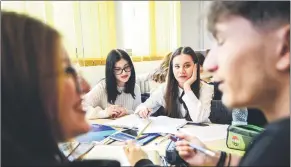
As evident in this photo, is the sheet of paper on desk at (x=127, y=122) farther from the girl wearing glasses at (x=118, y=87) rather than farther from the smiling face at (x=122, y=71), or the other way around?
the smiling face at (x=122, y=71)

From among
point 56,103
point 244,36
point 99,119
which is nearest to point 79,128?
point 56,103

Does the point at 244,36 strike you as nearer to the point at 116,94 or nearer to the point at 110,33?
the point at 110,33

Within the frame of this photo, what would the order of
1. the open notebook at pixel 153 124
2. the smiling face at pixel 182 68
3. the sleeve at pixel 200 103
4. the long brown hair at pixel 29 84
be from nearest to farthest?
the long brown hair at pixel 29 84 < the open notebook at pixel 153 124 < the sleeve at pixel 200 103 < the smiling face at pixel 182 68

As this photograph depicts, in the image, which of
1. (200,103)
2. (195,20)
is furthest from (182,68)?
(195,20)

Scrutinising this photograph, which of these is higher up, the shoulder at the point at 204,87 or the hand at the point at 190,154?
the shoulder at the point at 204,87

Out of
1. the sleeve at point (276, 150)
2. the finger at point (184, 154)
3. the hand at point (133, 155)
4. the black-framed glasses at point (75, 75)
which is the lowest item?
the finger at point (184, 154)

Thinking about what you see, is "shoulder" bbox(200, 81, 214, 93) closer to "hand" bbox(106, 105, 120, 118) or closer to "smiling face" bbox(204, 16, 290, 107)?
"hand" bbox(106, 105, 120, 118)

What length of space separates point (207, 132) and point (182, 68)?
0.55 m

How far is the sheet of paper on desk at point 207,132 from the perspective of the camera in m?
0.92

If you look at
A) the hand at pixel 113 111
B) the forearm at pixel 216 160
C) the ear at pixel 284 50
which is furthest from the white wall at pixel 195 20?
the hand at pixel 113 111

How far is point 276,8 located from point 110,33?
681mm

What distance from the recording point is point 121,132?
1.01 meters

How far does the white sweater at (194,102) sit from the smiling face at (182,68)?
72 mm

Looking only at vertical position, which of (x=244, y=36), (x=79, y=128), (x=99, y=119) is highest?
(x=244, y=36)
